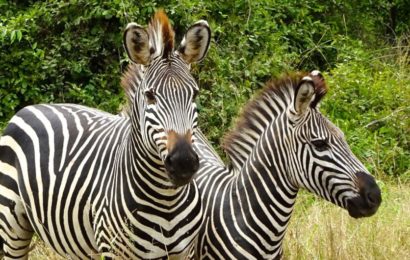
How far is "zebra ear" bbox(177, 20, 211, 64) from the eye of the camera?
16.7 ft

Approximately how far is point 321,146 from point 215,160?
1.15 metres

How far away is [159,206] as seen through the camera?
16.5 feet

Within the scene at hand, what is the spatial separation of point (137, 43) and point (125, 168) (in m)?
0.75

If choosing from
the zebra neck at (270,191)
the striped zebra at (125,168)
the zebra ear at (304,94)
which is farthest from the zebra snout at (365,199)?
the striped zebra at (125,168)

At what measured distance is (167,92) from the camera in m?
4.80

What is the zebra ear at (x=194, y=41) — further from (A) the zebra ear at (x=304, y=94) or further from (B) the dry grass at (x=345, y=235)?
(B) the dry grass at (x=345, y=235)

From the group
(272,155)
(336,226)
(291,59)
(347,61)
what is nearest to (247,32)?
(291,59)

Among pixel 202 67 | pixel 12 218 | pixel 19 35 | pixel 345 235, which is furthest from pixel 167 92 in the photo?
pixel 202 67

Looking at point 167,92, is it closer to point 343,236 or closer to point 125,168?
point 125,168

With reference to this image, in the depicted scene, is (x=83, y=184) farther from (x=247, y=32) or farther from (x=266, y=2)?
(x=266, y=2)

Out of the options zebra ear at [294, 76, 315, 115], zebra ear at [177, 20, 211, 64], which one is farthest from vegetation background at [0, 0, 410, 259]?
zebra ear at [177, 20, 211, 64]

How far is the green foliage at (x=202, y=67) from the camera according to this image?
9273 millimetres

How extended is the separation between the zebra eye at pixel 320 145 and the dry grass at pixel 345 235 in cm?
114

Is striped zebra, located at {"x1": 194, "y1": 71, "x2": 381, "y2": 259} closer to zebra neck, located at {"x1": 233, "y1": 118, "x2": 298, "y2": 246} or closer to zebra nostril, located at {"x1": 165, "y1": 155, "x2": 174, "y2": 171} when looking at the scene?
zebra neck, located at {"x1": 233, "y1": 118, "x2": 298, "y2": 246}
